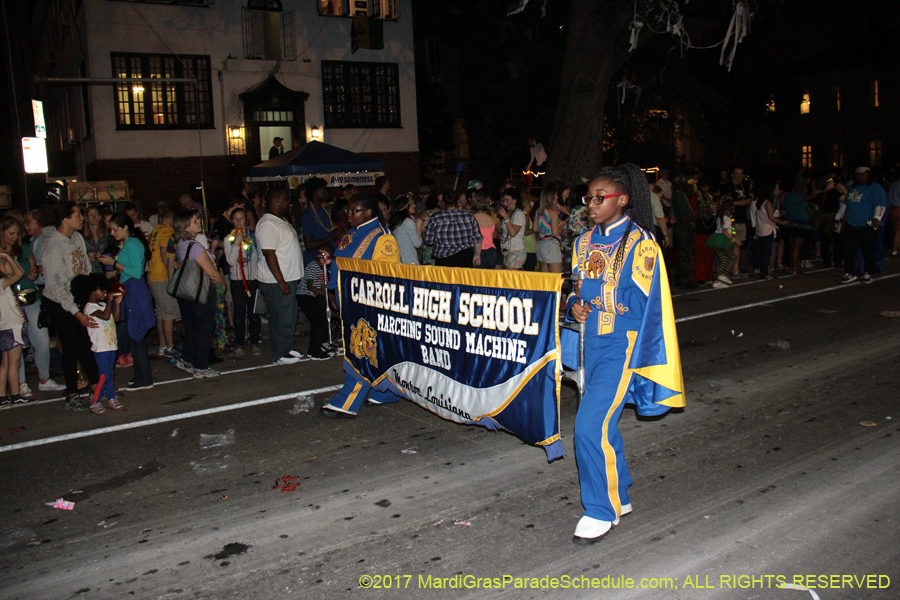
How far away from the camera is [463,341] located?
16.9ft

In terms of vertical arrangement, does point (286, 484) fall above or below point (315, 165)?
below

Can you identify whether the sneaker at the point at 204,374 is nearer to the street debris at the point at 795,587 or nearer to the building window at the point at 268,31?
the street debris at the point at 795,587

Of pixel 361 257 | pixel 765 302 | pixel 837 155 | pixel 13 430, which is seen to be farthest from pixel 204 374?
pixel 837 155

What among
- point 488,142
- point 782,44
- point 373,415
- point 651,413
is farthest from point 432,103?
point 651,413

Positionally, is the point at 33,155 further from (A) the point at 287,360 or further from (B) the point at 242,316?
(A) the point at 287,360

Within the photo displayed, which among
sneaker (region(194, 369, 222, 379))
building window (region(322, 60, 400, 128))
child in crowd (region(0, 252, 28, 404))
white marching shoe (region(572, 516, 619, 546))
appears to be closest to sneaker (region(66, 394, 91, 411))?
child in crowd (region(0, 252, 28, 404))

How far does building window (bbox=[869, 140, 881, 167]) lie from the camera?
4047 cm

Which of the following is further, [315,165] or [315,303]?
[315,165]

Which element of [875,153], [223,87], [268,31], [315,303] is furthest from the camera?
[875,153]

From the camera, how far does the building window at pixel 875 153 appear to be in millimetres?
40469

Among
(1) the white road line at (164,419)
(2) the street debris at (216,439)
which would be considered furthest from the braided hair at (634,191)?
(1) the white road line at (164,419)

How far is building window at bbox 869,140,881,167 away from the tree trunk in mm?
28948

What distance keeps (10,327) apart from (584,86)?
1459 centimetres

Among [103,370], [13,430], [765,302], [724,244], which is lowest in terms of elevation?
[13,430]
